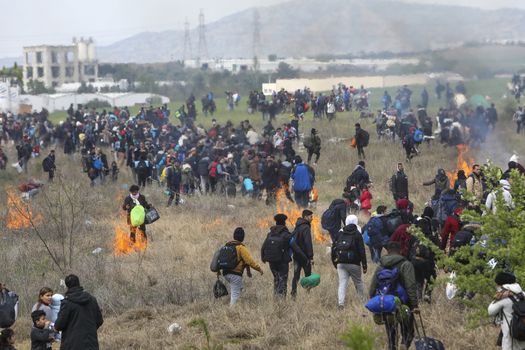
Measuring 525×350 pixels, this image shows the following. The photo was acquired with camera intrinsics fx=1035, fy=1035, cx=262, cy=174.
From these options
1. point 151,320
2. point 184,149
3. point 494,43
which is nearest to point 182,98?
point 494,43

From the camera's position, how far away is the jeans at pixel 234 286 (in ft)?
50.2

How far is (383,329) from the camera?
13.3m

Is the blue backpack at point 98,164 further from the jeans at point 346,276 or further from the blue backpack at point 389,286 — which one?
the blue backpack at point 389,286

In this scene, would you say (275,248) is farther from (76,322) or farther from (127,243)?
(127,243)

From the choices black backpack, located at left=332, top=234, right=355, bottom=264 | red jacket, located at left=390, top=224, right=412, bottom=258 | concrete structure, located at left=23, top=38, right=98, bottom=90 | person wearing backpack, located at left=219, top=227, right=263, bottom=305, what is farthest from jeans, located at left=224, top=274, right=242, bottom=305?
concrete structure, located at left=23, top=38, right=98, bottom=90

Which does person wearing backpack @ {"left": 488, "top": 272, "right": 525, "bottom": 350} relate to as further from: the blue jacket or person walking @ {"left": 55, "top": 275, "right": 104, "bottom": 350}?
the blue jacket

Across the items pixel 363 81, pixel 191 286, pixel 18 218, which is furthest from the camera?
pixel 363 81

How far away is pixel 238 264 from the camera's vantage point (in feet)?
49.4

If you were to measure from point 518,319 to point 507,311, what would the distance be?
0.26 metres

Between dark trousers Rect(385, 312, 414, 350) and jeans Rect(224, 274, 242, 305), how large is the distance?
3.79 meters

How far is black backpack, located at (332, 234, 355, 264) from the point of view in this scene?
14.4 metres

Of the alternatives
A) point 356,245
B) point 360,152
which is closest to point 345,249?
point 356,245

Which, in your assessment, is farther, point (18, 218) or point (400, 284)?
point (18, 218)

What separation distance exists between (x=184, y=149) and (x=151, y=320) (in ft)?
58.0
